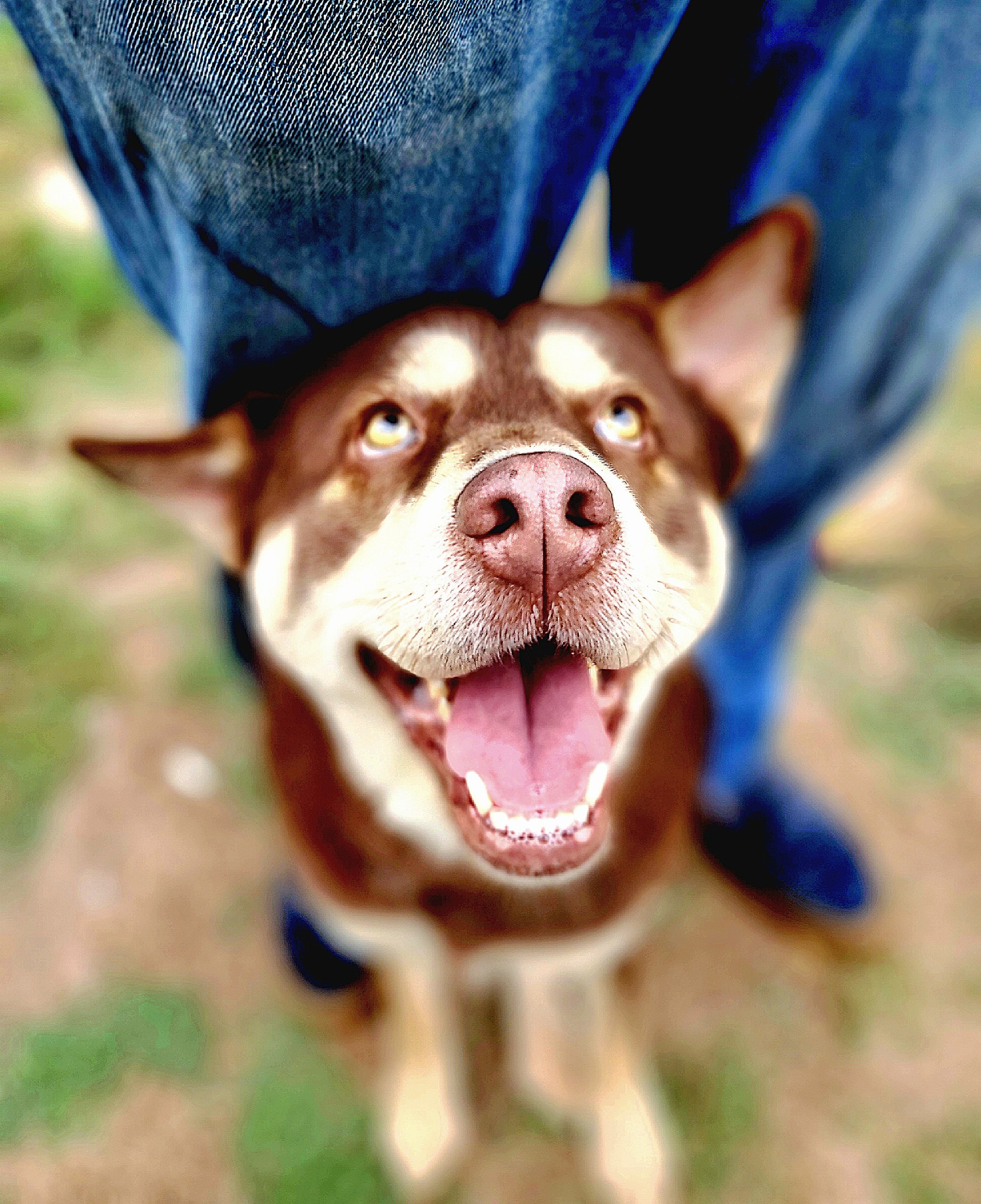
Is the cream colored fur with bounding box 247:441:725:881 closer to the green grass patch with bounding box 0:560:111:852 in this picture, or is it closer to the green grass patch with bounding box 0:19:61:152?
the green grass patch with bounding box 0:560:111:852

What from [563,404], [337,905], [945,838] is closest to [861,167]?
[563,404]

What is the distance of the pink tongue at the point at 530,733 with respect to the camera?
1.04 metres

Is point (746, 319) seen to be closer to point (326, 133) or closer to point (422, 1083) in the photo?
point (326, 133)

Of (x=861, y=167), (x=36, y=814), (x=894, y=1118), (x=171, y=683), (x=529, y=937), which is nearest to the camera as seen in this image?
(x=861, y=167)

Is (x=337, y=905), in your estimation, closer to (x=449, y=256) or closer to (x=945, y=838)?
(x=449, y=256)

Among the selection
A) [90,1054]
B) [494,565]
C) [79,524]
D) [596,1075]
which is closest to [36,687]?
[79,524]

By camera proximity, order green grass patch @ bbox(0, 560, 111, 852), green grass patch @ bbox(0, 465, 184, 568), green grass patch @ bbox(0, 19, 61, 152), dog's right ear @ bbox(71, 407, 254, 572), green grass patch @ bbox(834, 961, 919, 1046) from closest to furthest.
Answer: dog's right ear @ bbox(71, 407, 254, 572)
green grass patch @ bbox(834, 961, 919, 1046)
green grass patch @ bbox(0, 560, 111, 852)
green grass patch @ bbox(0, 465, 184, 568)
green grass patch @ bbox(0, 19, 61, 152)

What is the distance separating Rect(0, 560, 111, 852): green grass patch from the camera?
2246 millimetres

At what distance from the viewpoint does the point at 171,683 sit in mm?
2582

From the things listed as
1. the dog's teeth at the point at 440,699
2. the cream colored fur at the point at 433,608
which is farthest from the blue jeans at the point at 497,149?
the dog's teeth at the point at 440,699

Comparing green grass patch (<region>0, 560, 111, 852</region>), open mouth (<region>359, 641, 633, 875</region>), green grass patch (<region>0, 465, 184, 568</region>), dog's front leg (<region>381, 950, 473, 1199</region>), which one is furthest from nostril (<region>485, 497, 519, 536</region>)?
green grass patch (<region>0, 465, 184, 568</region>)

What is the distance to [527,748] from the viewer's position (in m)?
1.05

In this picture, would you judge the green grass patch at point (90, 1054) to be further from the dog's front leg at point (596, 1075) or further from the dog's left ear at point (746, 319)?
the dog's left ear at point (746, 319)

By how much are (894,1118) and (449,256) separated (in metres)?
1.97
